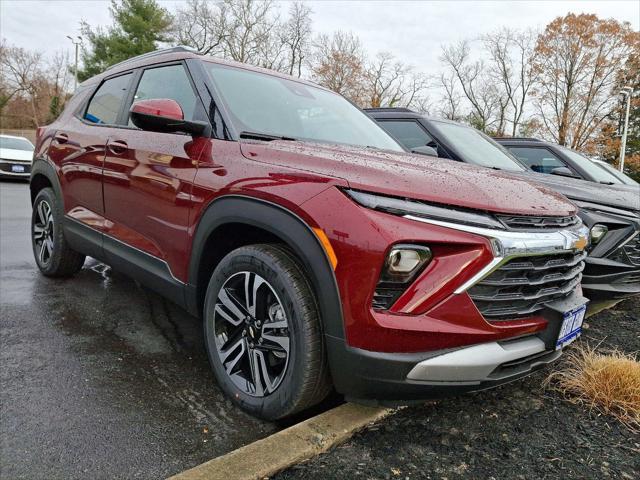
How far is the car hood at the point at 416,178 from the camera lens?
1.79 metres

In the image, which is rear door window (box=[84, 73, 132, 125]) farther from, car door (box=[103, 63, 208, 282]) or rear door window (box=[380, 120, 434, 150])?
rear door window (box=[380, 120, 434, 150])

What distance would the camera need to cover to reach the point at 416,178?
188cm

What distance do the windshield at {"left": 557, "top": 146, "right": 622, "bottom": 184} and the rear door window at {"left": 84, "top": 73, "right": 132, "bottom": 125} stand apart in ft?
18.9

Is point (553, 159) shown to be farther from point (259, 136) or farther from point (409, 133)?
point (259, 136)

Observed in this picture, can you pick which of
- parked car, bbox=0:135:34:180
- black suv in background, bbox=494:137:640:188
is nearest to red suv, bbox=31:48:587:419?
black suv in background, bbox=494:137:640:188

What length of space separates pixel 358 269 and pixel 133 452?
1.16 metres

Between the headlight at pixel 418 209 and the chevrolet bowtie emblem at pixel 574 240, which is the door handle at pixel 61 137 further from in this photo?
the chevrolet bowtie emblem at pixel 574 240

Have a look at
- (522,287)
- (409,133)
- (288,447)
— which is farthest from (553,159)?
(288,447)

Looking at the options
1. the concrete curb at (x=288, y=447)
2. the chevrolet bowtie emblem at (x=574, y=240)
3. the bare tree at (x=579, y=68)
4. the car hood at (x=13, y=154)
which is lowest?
the concrete curb at (x=288, y=447)

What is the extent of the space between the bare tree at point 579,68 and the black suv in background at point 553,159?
91.1 feet

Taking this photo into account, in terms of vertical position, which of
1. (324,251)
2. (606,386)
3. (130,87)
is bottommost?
(606,386)

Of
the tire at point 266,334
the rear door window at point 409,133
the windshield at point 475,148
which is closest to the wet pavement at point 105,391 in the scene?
the tire at point 266,334

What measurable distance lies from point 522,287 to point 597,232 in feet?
7.39

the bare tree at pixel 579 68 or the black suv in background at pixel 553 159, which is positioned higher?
the bare tree at pixel 579 68
